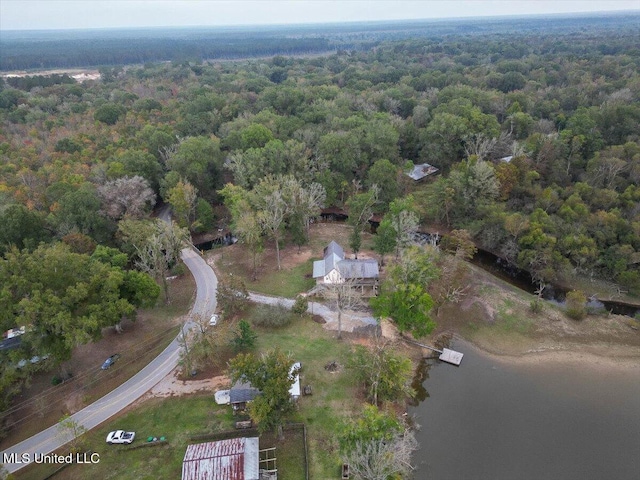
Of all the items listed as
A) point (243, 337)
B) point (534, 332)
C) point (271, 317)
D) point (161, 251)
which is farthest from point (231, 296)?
point (534, 332)

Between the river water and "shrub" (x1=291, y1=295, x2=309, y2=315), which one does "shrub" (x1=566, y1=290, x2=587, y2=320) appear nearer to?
the river water

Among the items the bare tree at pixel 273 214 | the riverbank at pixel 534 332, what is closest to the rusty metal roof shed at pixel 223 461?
the riverbank at pixel 534 332

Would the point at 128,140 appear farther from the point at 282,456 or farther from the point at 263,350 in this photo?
the point at 282,456

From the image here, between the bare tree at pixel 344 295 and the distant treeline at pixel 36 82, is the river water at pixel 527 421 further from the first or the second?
the distant treeline at pixel 36 82

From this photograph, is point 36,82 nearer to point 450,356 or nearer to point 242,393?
point 242,393

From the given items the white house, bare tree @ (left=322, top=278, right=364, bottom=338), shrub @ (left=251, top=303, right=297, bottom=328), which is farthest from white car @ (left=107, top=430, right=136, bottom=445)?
the white house

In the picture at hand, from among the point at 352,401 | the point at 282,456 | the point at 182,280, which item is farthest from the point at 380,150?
the point at 282,456
